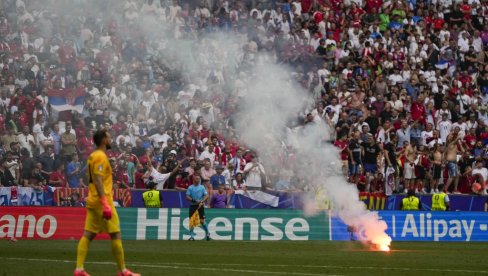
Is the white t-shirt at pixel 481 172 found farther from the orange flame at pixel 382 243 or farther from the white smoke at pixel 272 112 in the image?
the orange flame at pixel 382 243

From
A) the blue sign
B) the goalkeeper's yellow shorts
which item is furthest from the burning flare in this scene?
the goalkeeper's yellow shorts

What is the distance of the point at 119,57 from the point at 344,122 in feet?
23.0

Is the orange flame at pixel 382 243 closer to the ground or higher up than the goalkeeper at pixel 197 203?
closer to the ground

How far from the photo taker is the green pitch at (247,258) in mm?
18781

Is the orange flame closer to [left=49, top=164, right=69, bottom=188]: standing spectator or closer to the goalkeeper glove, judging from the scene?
[left=49, top=164, right=69, bottom=188]: standing spectator

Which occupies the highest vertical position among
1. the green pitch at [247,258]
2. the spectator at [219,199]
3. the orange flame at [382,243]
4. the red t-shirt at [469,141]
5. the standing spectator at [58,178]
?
the red t-shirt at [469,141]

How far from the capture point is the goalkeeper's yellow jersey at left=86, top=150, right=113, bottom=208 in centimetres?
1627

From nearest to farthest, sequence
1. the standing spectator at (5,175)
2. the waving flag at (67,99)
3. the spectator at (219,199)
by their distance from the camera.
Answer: the standing spectator at (5,175) → the waving flag at (67,99) → the spectator at (219,199)

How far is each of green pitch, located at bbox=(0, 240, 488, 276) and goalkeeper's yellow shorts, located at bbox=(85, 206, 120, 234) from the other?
1.44 meters

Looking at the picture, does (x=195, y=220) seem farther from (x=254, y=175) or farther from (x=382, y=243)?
(x=382, y=243)

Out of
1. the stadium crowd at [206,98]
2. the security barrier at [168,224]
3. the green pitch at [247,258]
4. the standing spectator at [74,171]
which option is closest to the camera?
the green pitch at [247,258]

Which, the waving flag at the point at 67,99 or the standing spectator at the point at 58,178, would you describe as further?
the waving flag at the point at 67,99

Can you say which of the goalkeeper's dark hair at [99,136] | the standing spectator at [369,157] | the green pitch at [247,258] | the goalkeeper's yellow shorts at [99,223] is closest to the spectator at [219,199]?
the green pitch at [247,258]

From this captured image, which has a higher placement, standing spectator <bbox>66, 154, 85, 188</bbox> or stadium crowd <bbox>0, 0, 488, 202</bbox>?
stadium crowd <bbox>0, 0, 488, 202</bbox>
